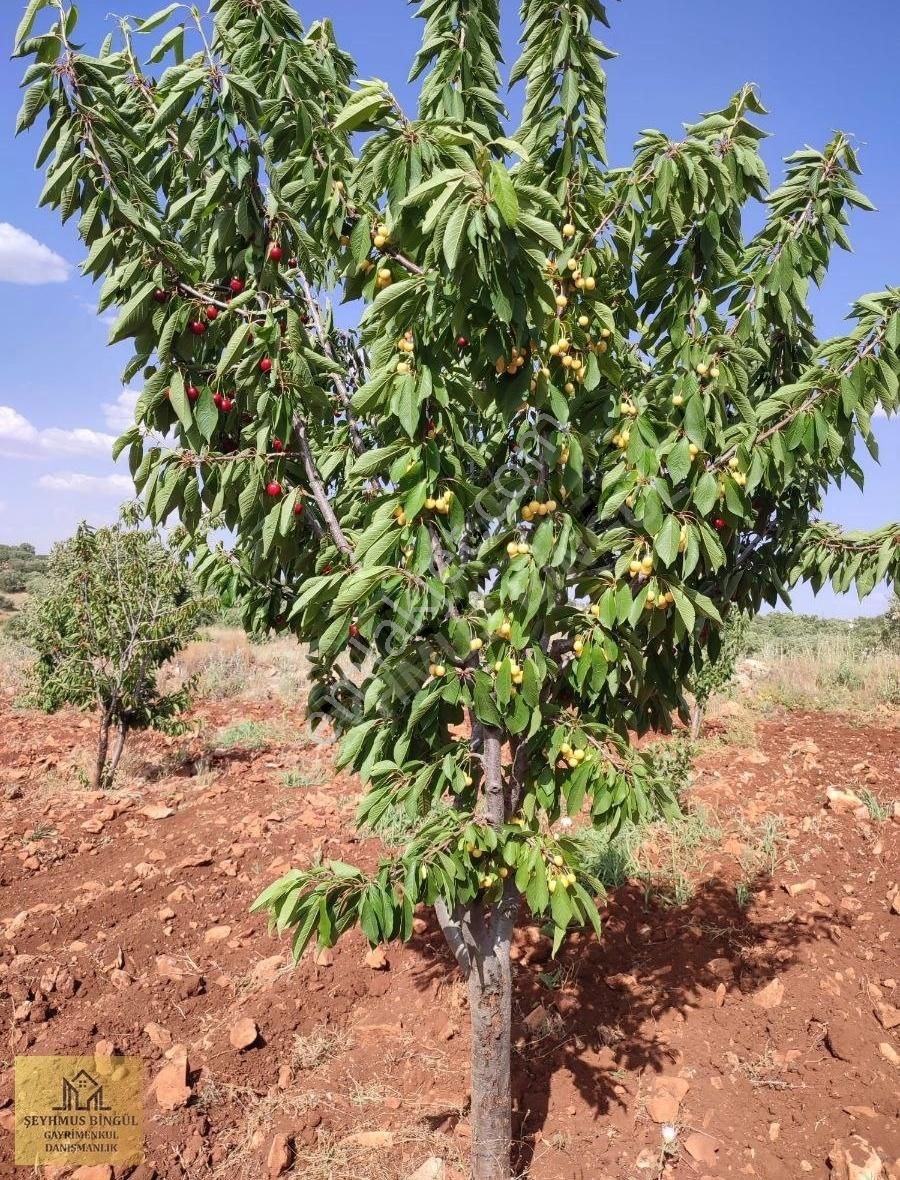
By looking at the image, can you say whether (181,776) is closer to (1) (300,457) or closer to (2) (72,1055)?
(2) (72,1055)

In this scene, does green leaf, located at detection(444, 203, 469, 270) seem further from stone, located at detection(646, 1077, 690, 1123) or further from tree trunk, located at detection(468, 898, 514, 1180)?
stone, located at detection(646, 1077, 690, 1123)

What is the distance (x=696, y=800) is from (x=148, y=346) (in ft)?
20.0

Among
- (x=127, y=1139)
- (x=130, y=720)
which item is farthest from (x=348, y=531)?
(x=130, y=720)

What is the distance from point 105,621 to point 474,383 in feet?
23.3

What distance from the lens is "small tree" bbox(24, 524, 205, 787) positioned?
8047 mm

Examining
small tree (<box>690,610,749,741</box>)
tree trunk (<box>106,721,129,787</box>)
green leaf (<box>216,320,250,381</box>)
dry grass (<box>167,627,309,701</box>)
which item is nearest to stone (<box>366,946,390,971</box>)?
green leaf (<box>216,320,250,381</box>)

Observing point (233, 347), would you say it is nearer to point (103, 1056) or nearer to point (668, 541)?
point (668, 541)

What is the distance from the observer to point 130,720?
8352mm

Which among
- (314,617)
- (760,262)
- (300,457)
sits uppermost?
(760,262)

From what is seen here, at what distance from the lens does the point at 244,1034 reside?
3.83m

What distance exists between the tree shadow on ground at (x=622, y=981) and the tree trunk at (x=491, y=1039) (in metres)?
0.32

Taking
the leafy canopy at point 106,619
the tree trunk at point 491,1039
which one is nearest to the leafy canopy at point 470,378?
the tree trunk at point 491,1039

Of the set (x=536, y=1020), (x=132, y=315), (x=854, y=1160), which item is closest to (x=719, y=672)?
(x=536, y=1020)

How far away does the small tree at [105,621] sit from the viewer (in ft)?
26.4
